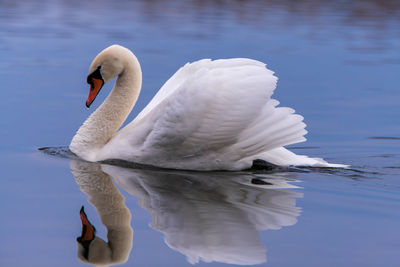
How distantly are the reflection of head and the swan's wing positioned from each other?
1.67 feet

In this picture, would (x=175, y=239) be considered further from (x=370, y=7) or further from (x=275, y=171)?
(x=370, y=7)

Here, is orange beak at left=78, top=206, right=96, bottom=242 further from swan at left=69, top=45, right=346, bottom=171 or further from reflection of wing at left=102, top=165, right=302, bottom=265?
swan at left=69, top=45, right=346, bottom=171

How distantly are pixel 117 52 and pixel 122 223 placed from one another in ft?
9.11

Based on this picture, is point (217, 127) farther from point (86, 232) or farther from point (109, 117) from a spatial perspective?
point (86, 232)

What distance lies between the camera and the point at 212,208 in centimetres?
604

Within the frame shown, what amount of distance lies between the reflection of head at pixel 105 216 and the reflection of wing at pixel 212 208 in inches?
6.0

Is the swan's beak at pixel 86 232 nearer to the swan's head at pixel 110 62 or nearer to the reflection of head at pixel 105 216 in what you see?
the reflection of head at pixel 105 216

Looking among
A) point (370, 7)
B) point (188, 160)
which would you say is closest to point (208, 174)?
point (188, 160)

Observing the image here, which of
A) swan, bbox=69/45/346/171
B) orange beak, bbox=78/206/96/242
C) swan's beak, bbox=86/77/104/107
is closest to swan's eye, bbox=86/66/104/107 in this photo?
swan's beak, bbox=86/77/104/107

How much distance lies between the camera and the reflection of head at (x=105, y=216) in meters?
5.00

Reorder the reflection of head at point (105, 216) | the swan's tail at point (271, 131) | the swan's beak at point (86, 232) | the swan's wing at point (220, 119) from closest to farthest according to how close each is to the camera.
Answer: the reflection of head at point (105, 216) < the swan's beak at point (86, 232) < the swan's wing at point (220, 119) < the swan's tail at point (271, 131)

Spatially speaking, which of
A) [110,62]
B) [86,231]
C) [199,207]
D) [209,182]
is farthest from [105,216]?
[110,62]

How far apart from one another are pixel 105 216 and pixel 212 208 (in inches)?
31.7

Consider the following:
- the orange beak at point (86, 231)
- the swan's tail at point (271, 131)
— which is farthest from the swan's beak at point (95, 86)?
the orange beak at point (86, 231)
